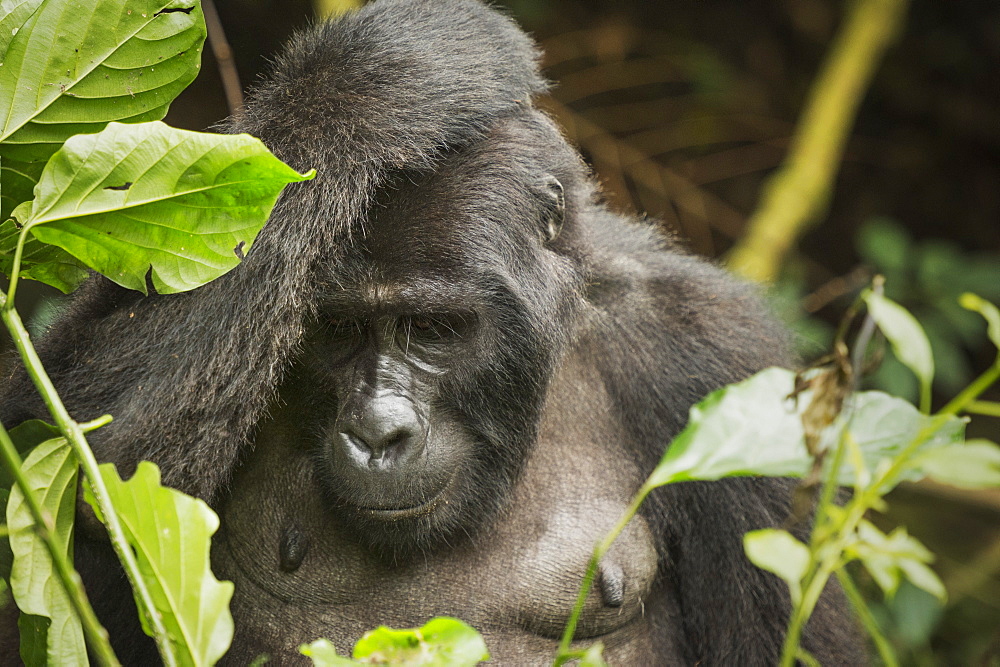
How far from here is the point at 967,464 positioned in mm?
998

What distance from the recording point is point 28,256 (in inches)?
64.5

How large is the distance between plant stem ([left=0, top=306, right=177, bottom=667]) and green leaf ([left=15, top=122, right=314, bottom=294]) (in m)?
0.18

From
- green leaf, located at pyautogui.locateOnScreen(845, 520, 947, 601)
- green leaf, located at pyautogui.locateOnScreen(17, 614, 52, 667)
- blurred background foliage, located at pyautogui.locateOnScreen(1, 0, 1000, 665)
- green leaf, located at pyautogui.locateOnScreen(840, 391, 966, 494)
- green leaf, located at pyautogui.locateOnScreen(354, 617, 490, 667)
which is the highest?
green leaf, located at pyautogui.locateOnScreen(840, 391, 966, 494)

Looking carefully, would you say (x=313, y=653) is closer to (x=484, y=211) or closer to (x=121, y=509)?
(x=121, y=509)

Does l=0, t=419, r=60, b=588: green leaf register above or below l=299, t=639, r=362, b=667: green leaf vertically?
below

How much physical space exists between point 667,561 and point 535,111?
1258 mm

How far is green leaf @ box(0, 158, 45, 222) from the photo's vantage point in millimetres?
1605

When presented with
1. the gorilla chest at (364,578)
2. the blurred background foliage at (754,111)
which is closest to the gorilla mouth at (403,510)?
the gorilla chest at (364,578)

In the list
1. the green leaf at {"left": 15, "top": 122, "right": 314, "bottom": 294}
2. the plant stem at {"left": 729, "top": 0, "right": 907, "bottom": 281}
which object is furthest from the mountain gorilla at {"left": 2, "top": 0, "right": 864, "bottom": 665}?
the plant stem at {"left": 729, "top": 0, "right": 907, "bottom": 281}

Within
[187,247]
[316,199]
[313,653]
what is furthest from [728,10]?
[313,653]

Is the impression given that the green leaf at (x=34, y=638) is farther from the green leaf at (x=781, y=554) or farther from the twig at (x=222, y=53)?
the twig at (x=222, y=53)

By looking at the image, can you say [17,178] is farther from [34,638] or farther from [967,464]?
[967,464]

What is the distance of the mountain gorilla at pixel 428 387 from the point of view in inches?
78.4

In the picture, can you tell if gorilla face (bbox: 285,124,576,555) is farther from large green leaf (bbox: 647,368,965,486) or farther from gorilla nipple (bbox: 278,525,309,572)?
large green leaf (bbox: 647,368,965,486)
